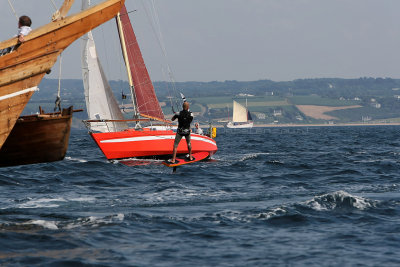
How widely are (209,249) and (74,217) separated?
4570 millimetres

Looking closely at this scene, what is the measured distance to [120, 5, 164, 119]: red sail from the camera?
120 feet

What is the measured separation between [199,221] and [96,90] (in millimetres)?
23099

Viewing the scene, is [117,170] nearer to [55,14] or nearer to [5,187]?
[5,187]

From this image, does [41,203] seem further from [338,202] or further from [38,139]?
[338,202]

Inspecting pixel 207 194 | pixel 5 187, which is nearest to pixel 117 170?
pixel 5 187

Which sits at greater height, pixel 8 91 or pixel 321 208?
pixel 8 91

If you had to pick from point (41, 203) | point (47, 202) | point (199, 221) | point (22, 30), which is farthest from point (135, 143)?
point (199, 221)

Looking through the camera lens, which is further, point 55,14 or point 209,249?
point 55,14

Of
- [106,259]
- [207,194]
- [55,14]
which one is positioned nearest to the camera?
[106,259]

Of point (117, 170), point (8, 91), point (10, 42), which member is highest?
point (10, 42)

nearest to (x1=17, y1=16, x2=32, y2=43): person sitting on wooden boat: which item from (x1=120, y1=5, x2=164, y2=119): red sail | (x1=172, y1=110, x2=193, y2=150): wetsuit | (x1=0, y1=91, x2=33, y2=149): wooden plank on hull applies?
(x1=0, y1=91, x2=33, y2=149): wooden plank on hull

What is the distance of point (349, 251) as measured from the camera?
12500 mm

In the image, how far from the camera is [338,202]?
17688mm

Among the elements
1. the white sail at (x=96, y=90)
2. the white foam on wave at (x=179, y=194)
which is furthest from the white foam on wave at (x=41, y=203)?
the white sail at (x=96, y=90)
